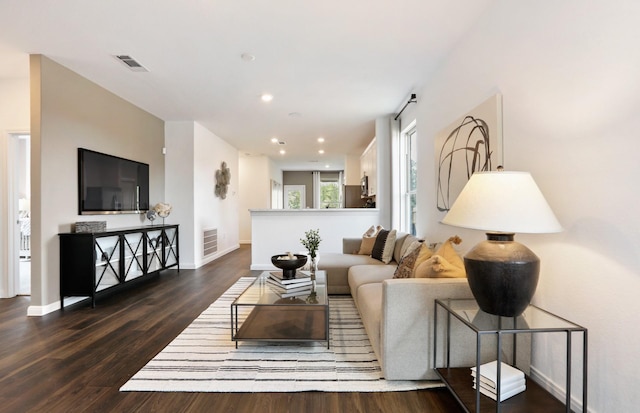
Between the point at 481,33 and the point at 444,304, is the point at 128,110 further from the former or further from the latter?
the point at 444,304

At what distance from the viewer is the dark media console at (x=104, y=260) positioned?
11.1ft

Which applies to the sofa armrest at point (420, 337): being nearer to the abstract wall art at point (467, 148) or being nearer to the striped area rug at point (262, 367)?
the striped area rug at point (262, 367)

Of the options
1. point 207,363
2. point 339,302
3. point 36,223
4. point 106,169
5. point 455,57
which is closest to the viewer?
point 207,363

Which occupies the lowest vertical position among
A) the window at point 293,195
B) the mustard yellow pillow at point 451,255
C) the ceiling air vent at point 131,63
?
the mustard yellow pillow at point 451,255

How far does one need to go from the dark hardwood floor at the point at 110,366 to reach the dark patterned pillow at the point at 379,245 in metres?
2.05

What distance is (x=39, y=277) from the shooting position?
317 centimetres

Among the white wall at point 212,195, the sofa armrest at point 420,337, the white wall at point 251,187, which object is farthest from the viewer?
the white wall at point 251,187

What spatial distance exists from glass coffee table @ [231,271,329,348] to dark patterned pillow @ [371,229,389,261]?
44.1 inches

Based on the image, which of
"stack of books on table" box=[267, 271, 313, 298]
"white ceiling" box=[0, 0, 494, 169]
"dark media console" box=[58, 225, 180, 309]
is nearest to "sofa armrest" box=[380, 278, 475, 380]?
"stack of books on table" box=[267, 271, 313, 298]

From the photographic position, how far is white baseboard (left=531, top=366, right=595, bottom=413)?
1571mm

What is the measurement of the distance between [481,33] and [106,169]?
14.5 ft

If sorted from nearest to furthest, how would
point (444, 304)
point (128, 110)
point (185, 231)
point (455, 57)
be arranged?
point (444, 304), point (455, 57), point (128, 110), point (185, 231)

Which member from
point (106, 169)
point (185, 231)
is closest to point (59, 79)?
point (106, 169)

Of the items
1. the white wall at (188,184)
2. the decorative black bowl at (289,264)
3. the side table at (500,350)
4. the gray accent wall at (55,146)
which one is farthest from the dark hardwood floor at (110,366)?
the white wall at (188,184)
